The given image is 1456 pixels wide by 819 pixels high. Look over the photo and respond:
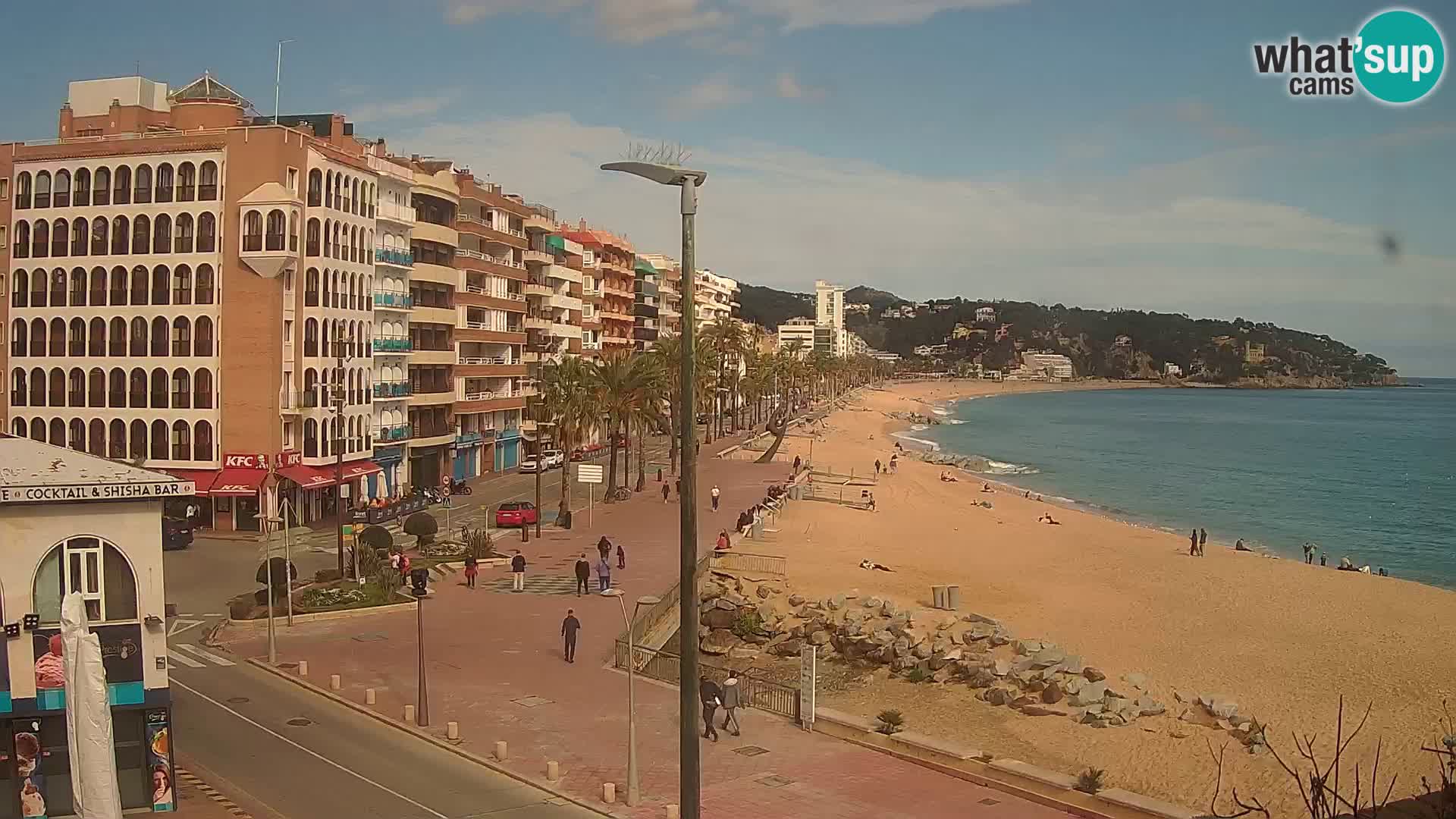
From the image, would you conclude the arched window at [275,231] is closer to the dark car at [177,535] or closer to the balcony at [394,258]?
the balcony at [394,258]

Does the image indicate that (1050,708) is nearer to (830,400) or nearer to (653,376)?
(653,376)

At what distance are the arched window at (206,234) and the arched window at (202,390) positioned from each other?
202 inches

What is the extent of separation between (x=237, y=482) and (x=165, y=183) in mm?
13392

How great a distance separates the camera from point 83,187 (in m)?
53.8

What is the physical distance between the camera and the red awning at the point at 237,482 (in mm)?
50656

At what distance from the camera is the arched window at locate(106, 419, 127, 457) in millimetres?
52844

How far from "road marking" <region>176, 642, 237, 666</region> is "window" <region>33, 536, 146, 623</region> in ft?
39.4

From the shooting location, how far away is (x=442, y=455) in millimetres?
68812

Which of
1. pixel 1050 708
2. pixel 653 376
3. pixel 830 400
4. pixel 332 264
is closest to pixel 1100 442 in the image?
pixel 830 400

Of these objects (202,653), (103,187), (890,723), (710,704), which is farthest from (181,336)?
(890,723)

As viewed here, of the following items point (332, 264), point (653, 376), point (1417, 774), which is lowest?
point (1417, 774)

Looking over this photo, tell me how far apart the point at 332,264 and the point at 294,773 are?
3909cm

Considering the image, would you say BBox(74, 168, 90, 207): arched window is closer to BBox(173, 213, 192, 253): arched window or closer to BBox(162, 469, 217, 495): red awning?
BBox(173, 213, 192, 253): arched window

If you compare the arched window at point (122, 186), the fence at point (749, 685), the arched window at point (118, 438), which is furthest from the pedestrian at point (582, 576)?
the arched window at point (122, 186)
